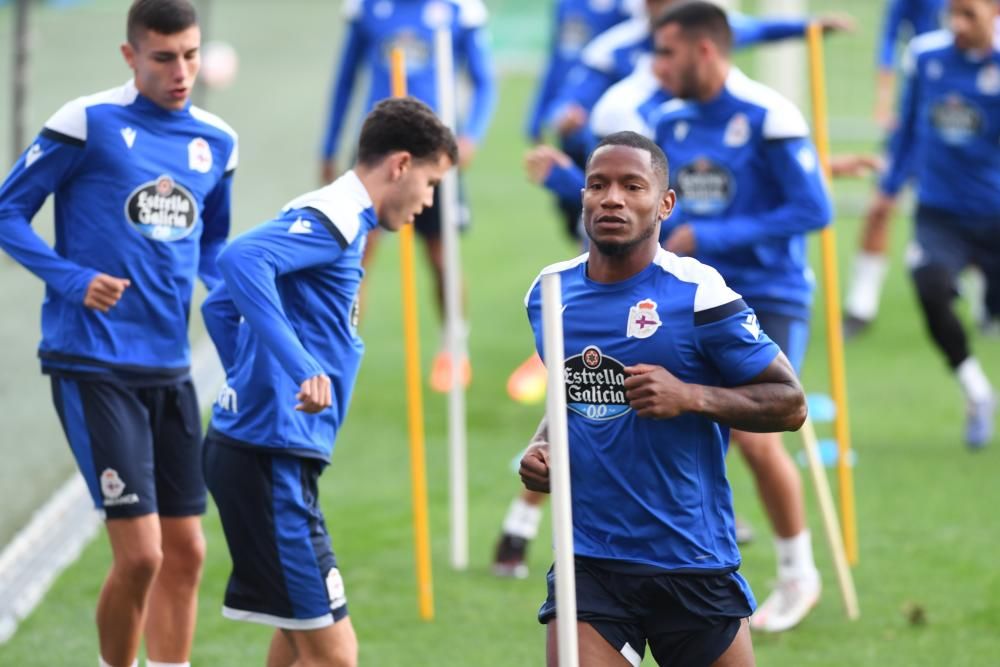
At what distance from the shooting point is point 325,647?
507cm

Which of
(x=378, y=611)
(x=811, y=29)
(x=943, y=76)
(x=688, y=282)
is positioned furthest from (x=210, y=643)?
(x=943, y=76)

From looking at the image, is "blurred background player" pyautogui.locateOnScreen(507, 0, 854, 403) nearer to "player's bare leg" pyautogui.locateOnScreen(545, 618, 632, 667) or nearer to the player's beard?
the player's beard

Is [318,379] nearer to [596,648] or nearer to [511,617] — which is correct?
[596,648]

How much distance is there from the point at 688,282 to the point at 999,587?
3.68 m

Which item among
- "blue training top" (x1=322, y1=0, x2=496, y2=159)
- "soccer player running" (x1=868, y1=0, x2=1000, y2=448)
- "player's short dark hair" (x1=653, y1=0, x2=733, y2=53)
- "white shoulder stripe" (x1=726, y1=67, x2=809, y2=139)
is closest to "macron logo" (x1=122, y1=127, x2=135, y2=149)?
"player's short dark hair" (x1=653, y1=0, x2=733, y2=53)

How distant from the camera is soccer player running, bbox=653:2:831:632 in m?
6.87

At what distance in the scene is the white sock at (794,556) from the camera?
699 cm

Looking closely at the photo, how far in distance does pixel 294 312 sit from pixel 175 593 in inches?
58.5

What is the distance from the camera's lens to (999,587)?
296 inches

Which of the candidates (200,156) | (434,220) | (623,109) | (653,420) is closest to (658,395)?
(653,420)

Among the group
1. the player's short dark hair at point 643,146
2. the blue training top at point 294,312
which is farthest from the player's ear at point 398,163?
the player's short dark hair at point 643,146

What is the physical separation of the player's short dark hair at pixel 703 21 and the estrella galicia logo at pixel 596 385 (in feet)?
9.34

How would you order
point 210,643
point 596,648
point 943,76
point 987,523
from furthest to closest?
point 943,76
point 987,523
point 210,643
point 596,648

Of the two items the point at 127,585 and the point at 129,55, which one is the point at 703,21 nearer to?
the point at 129,55
